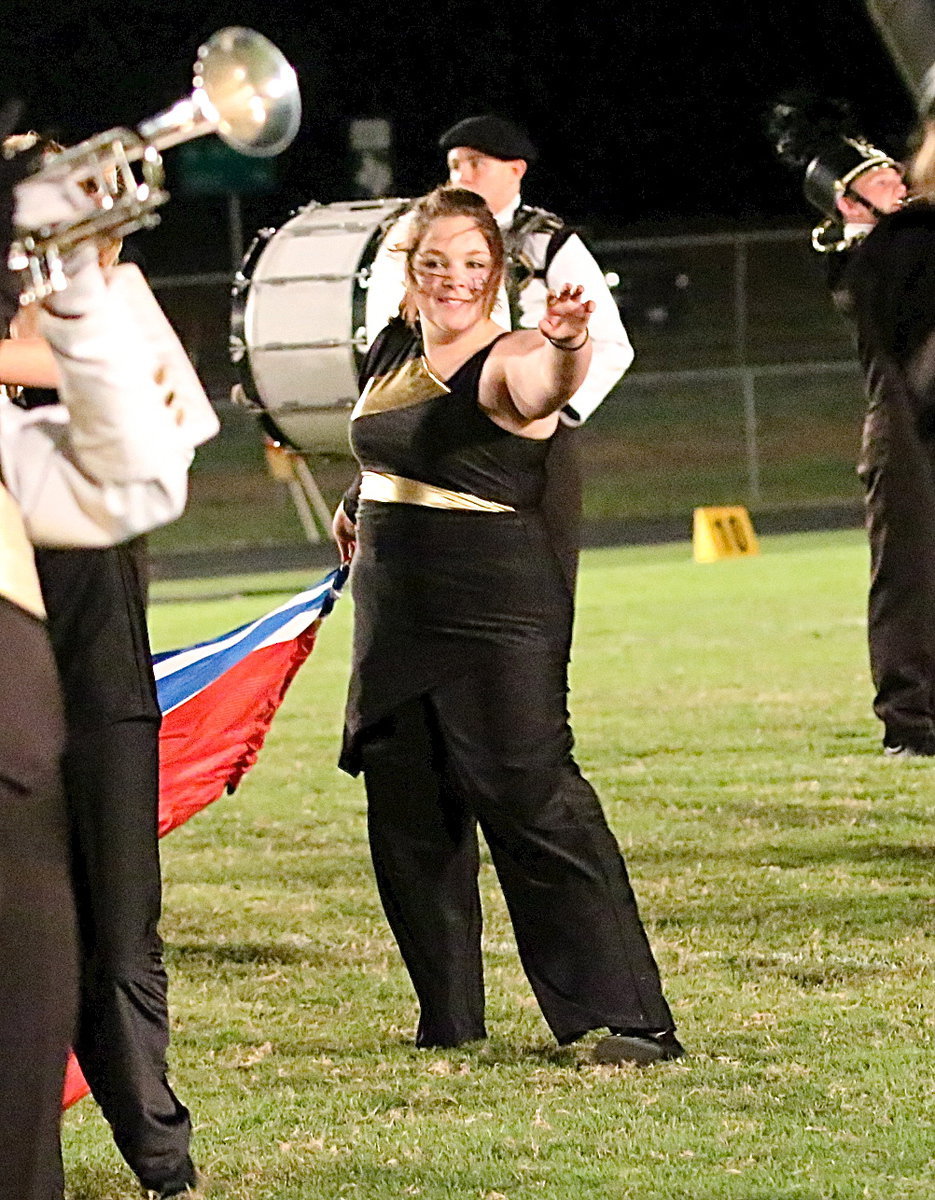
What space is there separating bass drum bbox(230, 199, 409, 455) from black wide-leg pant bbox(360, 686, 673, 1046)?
3.54 m

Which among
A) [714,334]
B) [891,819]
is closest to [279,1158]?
[891,819]

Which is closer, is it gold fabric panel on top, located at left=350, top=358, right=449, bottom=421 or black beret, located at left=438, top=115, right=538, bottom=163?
gold fabric panel on top, located at left=350, top=358, right=449, bottom=421

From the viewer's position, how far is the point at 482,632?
5.59 metres

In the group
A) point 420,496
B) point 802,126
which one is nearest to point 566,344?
point 420,496

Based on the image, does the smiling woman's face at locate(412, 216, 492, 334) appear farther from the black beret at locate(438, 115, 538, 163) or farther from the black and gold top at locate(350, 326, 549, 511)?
the black beret at locate(438, 115, 538, 163)

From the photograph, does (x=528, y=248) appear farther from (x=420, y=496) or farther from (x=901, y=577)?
(x=901, y=577)

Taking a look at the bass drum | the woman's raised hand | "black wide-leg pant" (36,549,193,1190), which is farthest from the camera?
the bass drum

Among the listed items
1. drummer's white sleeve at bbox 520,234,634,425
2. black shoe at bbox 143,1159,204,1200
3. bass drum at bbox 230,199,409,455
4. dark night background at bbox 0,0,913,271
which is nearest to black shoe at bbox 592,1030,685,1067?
black shoe at bbox 143,1159,204,1200

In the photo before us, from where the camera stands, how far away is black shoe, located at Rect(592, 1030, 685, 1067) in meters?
5.50

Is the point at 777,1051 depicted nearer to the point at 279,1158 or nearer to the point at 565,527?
the point at 279,1158

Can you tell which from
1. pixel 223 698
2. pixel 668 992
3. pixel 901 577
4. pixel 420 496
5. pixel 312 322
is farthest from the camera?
pixel 901 577

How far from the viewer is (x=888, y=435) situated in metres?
9.73

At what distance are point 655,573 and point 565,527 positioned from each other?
11941mm

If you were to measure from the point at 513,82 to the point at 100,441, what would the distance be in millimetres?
45459
